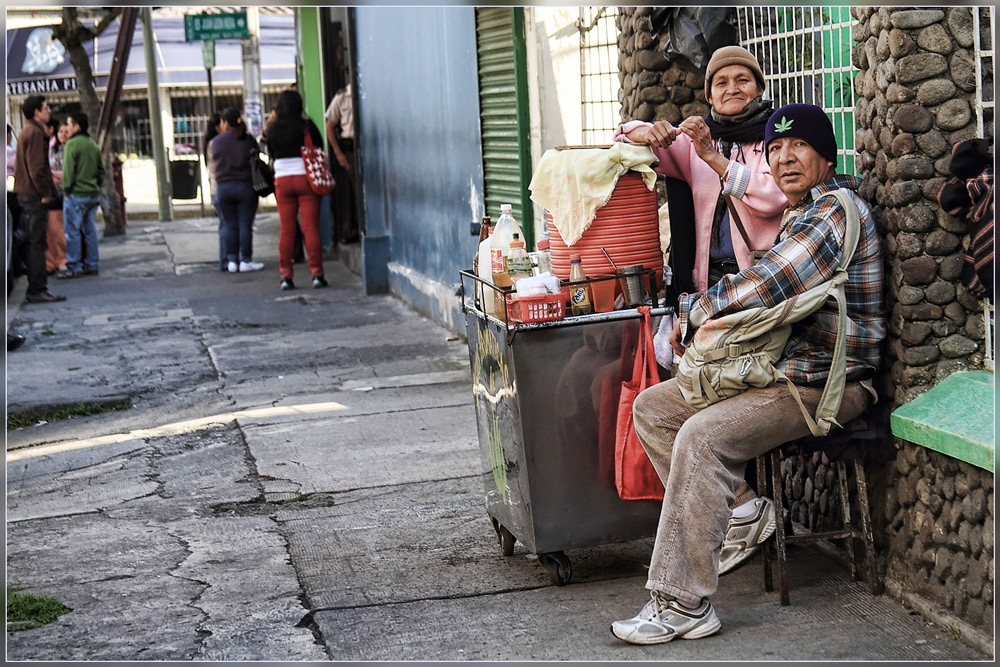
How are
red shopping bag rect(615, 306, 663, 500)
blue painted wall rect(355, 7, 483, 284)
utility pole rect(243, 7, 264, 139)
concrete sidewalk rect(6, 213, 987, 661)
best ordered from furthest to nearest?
utility pole rect(243, 7, 264, 139) < blue painted wall rect(355, 7, 483, 284) < red shopping bag rect(615, 306, 663, 500) < concrete sidewalk rect(6, 213, 987, 661)

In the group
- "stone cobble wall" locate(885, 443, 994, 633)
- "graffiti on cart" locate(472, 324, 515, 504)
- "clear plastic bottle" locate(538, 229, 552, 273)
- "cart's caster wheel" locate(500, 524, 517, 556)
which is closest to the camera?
"stone cobble wall" locate(885, 443, 994, 633)

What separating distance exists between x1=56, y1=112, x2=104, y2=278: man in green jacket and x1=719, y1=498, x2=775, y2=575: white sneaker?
12.0m

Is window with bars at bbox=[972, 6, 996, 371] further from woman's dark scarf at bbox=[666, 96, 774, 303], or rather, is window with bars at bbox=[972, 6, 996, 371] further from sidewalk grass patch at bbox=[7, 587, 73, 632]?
sidewalk grass patch at bbox=[7, 587, 73, 632]

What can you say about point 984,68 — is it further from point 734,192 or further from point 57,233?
point 57,233

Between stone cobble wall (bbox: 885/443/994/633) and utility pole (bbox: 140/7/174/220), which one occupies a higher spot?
utility pole (bbox: 140/7/174/220)

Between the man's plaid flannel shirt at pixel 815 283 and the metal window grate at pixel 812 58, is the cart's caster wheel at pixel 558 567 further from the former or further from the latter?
the metal window grate at pixel 812 58

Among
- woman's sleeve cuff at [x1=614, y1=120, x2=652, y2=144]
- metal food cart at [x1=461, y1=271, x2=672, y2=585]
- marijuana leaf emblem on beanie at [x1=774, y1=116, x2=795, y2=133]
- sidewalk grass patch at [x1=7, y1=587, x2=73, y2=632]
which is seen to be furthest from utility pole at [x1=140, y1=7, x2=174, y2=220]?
marijuana leaf emblem on beanie at [x1=774, y1=116, x2=795, y2=133]

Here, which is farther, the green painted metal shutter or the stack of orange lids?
the green painted metal shutter

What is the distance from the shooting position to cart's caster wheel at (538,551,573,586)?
4.40m

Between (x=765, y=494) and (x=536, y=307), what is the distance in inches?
40.2

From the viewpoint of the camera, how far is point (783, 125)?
12.8 feet

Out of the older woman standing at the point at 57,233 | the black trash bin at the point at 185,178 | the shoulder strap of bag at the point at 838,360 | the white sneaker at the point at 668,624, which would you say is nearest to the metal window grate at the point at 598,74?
the shoulder strap of bag at the point at 838,360

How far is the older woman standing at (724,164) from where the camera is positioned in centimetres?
419

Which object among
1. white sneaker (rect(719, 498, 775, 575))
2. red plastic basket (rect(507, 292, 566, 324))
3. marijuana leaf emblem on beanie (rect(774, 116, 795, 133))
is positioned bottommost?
white sneaker (rect(719, 498, 775, 575))
